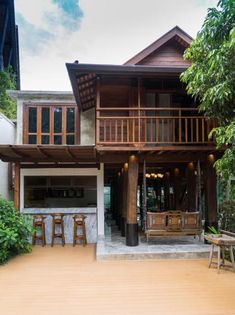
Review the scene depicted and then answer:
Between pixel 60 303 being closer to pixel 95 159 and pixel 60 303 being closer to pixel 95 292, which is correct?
pixel 95 292

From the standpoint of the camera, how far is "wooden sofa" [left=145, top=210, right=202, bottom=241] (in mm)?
8805

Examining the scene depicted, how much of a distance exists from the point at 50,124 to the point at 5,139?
5.74 ft

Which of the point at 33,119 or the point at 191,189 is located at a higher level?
the point at 33,119

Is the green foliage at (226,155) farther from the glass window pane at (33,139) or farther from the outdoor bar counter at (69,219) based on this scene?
the glass window pane at (33,139)

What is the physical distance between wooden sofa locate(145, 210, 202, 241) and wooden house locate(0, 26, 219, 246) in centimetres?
46

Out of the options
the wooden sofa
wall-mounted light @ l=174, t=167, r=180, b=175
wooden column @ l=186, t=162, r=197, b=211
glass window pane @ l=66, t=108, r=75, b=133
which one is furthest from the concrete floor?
glass window pane @ l=66, t=108, r=75, b=133

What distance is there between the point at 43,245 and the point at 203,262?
16.2ft

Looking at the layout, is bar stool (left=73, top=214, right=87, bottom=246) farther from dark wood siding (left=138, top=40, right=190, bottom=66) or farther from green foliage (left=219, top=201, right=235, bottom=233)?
dark wood siding (left=138, top=40, right=190, bottom=66)

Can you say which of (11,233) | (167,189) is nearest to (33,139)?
(11,233)

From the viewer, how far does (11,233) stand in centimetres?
770

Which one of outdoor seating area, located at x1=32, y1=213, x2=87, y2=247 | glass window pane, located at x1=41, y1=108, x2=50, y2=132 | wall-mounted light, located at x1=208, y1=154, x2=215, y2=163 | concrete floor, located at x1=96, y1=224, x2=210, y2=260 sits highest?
glass window pane, located at x1=41, y1=108, x2=50, y2=132

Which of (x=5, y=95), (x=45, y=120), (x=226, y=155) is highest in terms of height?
(x=5, y=95)

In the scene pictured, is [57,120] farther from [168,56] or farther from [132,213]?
[132,213]

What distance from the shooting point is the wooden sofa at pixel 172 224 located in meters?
8.80
